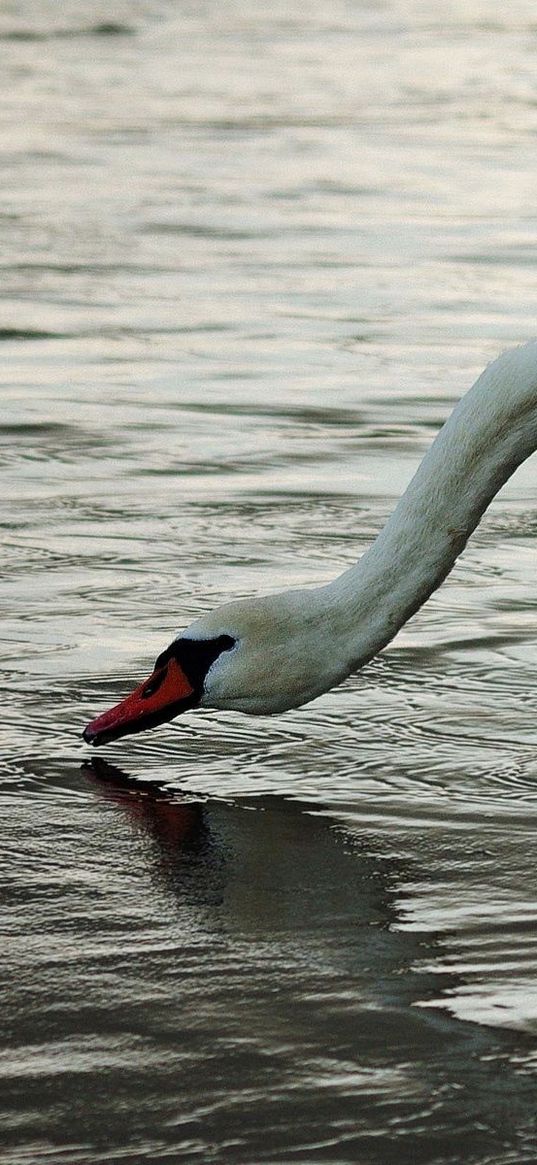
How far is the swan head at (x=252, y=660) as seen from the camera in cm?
577

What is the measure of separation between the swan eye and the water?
0.80 ft

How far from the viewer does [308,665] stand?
578 cm

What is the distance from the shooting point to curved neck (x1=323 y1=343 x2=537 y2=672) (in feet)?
19.0

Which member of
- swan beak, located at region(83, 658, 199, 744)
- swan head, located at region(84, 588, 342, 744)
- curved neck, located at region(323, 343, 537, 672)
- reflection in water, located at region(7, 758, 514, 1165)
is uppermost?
curved neck, located at region(323, 343, 537, 672)

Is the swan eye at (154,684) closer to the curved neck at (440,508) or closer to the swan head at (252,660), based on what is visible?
the swan head at (252,660)

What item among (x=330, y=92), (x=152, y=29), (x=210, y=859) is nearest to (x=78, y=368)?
(x=210, y=859)

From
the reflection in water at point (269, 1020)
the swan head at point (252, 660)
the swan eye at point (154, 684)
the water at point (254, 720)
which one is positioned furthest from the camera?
the swan eye at point (154, 684)

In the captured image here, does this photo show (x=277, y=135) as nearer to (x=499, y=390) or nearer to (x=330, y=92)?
(x=330, y=92)

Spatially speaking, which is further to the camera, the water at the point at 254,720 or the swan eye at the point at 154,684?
the swan eye at the point at 154,684

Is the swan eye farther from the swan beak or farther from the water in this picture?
the water

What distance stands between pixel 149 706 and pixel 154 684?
0.21ft

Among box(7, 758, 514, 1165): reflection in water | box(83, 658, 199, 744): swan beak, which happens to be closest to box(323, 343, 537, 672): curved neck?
box(83, 658, 199, 744): swan beak

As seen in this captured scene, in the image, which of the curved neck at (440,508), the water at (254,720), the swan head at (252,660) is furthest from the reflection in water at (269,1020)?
the curved neck at (440,508)

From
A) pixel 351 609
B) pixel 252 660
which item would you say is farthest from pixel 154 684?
pixel 351 609
